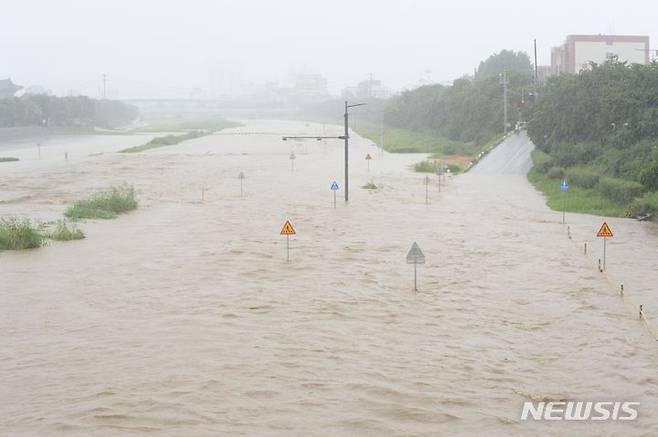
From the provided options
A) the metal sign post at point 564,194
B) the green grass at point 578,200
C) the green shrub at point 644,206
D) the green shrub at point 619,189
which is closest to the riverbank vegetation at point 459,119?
the green grass at point 578,200

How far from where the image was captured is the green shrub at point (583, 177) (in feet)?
140

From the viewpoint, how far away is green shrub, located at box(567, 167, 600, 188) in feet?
140

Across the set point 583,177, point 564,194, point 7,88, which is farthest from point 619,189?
point 7,88

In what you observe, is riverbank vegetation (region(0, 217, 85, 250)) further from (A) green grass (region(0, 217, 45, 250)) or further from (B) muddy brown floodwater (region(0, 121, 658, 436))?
(B) muddy brown floodwater (region(0, 121, 658, 436))

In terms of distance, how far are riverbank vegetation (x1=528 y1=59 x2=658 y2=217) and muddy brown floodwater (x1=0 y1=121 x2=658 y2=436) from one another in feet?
16.1

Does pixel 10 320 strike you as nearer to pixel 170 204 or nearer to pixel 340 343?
pixel 340 343

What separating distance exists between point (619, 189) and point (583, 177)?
606 cm

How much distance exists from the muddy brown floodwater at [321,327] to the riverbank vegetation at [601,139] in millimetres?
4909

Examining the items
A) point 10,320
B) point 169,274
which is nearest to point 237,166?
point 169,274

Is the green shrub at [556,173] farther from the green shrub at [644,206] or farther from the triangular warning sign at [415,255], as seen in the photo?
the triangular warning sign at [415,255]

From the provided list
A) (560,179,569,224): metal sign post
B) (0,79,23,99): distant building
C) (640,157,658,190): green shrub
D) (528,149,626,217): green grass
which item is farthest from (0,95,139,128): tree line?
(640,157,658,190): green shrub

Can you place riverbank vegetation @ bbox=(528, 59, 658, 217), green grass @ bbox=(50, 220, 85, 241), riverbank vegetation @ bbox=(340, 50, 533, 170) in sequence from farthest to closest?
riverbank vegetation @ bbox=(340, 50, 533, 170) → riverbank vegetation @ bbox=(528, 59, 658, 217) → green grass @ bbox=(50, 220, 85, 241)

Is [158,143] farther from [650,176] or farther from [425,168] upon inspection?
[650,176]

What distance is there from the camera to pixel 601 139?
53062mm
